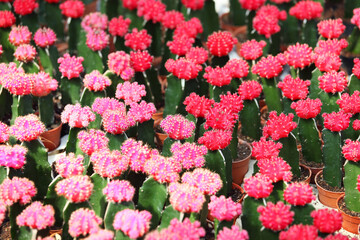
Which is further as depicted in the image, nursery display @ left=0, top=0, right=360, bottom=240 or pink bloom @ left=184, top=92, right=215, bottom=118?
pink bloom @ left=184, top=92, right=215, bottom=118

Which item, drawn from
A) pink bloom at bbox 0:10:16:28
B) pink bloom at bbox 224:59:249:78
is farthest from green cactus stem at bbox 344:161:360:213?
pink bloom at bbox 0:10:16:28

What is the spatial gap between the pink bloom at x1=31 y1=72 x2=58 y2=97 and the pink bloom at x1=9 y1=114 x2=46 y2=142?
0.47 metres

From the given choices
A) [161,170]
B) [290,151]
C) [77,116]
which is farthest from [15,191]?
[290,151]

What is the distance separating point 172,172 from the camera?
2.50 meters

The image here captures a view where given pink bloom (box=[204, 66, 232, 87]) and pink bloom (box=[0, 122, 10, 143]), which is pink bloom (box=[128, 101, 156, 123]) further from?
pink bloom (box=[0, 122, 10, 143])

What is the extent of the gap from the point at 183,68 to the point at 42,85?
82 cm

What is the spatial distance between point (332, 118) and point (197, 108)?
27.6 inches

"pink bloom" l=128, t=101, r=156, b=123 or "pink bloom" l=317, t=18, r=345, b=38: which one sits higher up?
"pink bloom" l=317, t=18, r=345, b=38

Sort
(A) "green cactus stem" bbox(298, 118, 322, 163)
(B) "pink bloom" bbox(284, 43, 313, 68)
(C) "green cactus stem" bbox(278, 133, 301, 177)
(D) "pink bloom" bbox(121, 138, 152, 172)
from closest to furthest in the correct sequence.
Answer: (D) "pink bloom" bbox(121, 138, 152, 172)
(C) "green cactus stem" bbox(278, 133, 301, 177)
(A) "green cactus stem" bbox(298, 118, 322, 163)
(B) "pink bloom" bbox(284, 43, 313, 68)

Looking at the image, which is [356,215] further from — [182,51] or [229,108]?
[182,51]

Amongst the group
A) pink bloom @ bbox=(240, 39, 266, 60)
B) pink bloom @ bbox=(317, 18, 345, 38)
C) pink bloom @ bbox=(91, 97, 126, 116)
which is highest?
pink bloom @ bbox=(317, 18, 345, 38)

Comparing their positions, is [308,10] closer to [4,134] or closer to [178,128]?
[178,128]

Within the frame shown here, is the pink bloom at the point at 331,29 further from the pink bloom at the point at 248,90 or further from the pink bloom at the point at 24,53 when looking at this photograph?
the pink bloom at the point at 24,53

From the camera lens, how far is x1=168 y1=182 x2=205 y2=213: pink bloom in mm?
2316
